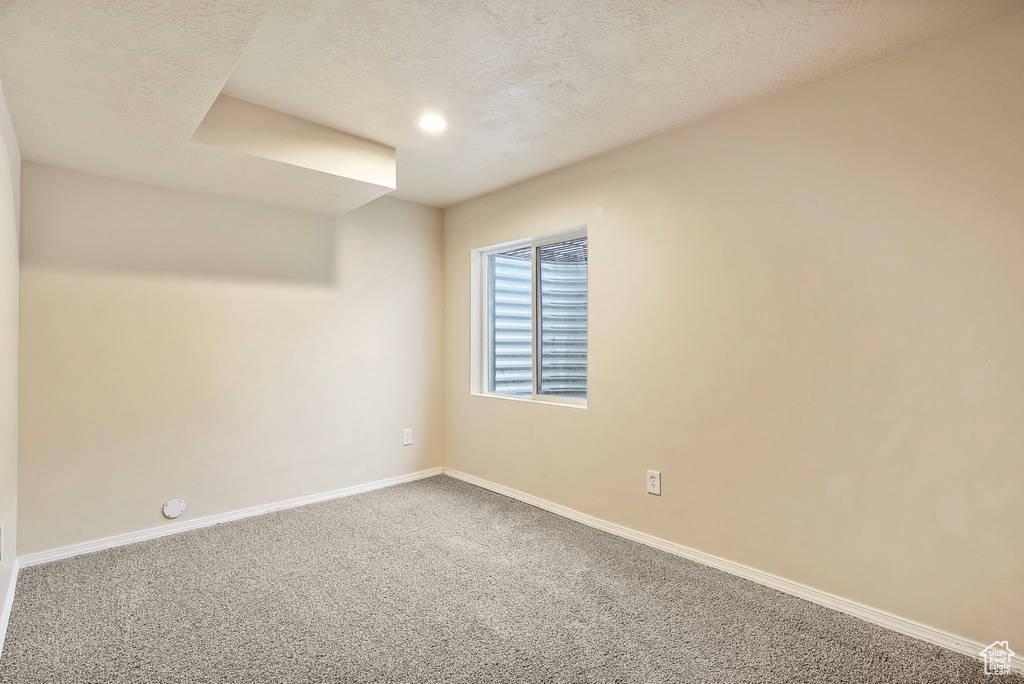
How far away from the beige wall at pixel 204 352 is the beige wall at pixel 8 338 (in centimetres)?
20

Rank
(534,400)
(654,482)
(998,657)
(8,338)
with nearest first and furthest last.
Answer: (998,657) → (8,338) → (654,482) → (534,400)

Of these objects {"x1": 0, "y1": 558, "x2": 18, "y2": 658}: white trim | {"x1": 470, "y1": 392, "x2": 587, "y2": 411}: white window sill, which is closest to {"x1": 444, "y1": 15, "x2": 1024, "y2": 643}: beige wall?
{"x1": 470, "y1": 392, "x2": 587, "y2": 411}: white window sill

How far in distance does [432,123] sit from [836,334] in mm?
2059

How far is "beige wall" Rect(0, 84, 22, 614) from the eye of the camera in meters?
1.92

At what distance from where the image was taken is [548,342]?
3588 millimetres

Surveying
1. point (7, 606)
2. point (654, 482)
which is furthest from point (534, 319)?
point (7, 606)

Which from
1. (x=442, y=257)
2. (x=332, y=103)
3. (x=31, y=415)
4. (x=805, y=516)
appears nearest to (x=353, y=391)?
(x=442, y=257)

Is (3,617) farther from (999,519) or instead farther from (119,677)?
(999,519)

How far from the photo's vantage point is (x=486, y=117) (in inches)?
97.5

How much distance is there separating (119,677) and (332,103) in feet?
7.56

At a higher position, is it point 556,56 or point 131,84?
point 556,56

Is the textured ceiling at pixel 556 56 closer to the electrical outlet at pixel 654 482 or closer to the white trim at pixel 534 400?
the white trim at pixel 534 400

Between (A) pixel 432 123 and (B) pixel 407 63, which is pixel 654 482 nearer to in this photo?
(A) pixel 432 123

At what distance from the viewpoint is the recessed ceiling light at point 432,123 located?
248 cm
